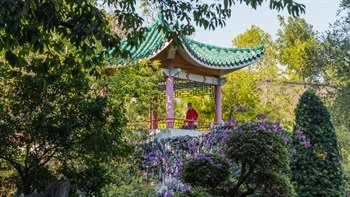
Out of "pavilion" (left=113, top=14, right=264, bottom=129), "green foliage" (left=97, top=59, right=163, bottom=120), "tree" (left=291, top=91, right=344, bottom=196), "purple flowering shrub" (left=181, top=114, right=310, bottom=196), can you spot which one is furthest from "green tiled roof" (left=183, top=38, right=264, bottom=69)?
"purple flowering shrub" (left=181, top=114, right=310, bottom=196)

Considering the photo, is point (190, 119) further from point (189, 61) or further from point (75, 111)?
point (75, 111)

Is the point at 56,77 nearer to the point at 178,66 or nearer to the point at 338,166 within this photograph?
the point at 338,166

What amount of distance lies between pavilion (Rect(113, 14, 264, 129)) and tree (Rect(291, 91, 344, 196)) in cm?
402

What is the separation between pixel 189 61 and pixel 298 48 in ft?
38.1

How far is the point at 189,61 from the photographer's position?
12.6 m

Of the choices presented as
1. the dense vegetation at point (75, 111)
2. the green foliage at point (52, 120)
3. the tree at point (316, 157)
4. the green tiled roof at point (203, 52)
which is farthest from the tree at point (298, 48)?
the green foliage at point (52, 120)

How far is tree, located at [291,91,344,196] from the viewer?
25.2 feet

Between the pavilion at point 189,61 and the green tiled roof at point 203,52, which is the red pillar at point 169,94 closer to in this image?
the pavilion at point 189,61

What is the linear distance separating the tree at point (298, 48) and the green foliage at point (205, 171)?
6.34 metres

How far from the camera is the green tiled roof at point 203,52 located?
39.2 ft

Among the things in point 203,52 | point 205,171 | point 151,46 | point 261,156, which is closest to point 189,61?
point 151,46

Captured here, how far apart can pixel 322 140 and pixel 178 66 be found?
5604 mm

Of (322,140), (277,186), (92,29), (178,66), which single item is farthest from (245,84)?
(92,29)

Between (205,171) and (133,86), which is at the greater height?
(133,86)
